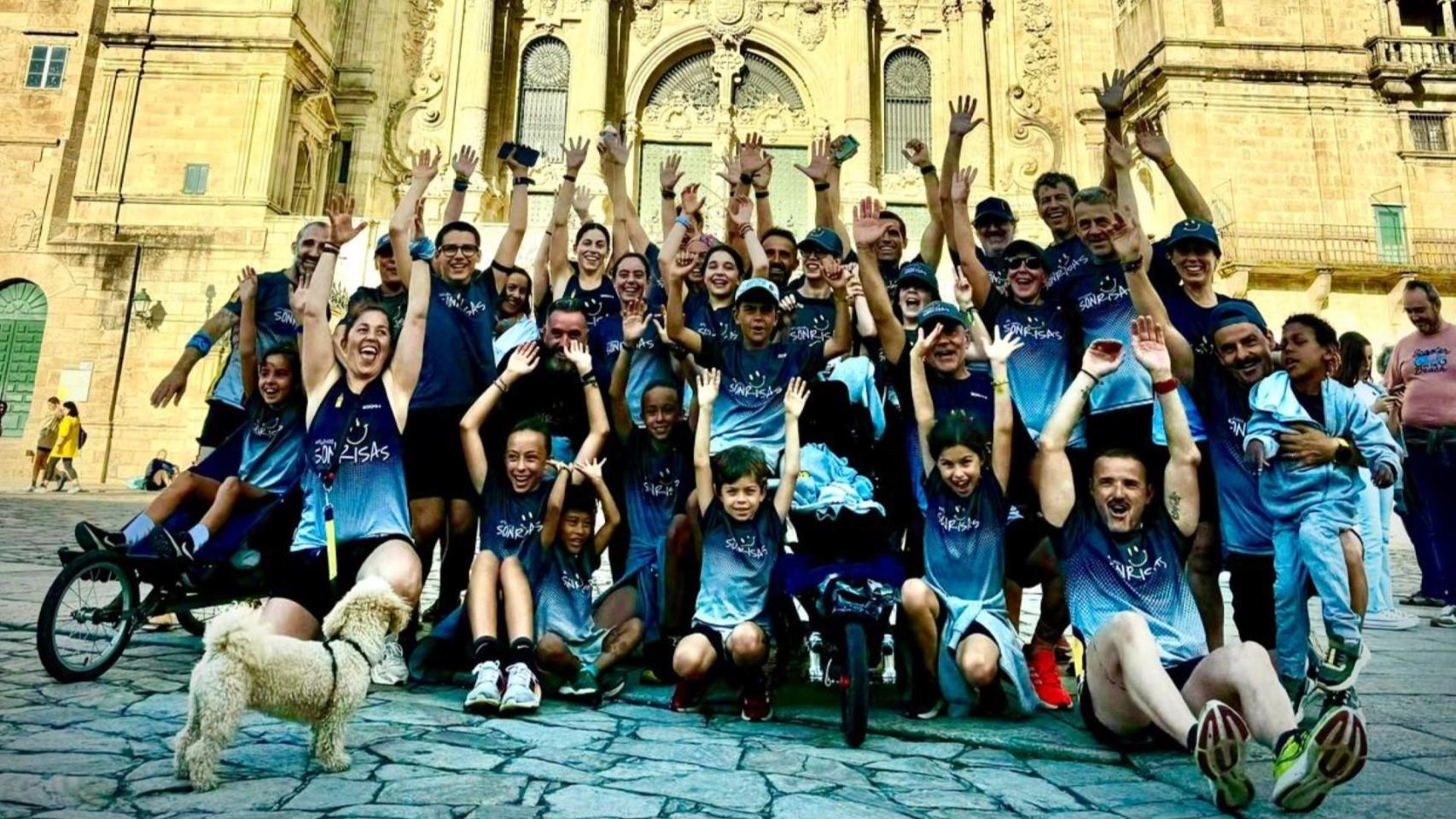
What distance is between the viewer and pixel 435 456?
462cm

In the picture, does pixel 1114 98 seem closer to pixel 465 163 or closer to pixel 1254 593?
pixel 1254 593

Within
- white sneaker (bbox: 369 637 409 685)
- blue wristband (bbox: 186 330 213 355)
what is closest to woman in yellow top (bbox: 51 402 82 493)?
blue wristband (bbox: 186 330 213 355)

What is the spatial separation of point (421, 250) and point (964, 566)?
3188 millimetres

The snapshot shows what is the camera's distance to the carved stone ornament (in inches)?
911

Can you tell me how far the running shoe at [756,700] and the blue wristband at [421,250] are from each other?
264 centimetres

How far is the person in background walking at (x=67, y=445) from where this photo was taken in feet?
49.7

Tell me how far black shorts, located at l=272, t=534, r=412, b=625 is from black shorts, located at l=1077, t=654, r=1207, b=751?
120 inches

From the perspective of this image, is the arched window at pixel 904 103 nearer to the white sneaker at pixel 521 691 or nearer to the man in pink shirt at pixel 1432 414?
the man in pink shirt at pixel 1432 414

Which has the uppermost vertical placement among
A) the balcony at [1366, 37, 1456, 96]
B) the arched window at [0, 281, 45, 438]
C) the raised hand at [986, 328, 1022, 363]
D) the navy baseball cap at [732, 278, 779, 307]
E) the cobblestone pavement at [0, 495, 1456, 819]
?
the balcony at [1366, 37, 1456, 96]

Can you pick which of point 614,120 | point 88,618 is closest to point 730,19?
point 614,120

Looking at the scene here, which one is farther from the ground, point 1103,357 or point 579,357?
point 579,357

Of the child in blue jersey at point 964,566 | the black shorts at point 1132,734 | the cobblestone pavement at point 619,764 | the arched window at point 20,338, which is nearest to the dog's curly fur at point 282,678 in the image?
the cobblestone pavement at point 619,764

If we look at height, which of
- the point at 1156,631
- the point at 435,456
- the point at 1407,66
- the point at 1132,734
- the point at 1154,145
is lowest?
the point at 1132,734

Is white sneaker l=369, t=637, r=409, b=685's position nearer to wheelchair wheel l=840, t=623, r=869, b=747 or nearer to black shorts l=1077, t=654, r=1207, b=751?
wheelchair wheel l=840, t=623, r=869, b=747
